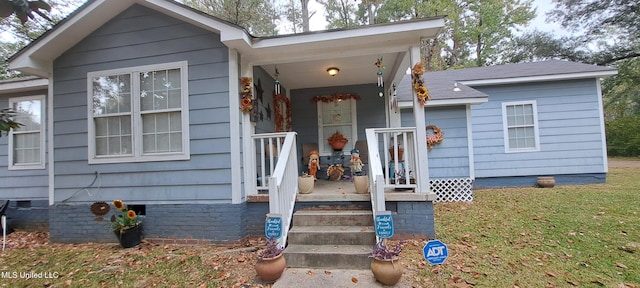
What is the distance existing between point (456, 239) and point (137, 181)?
4.58 meters

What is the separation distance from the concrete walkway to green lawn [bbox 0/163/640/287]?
33 centimetres

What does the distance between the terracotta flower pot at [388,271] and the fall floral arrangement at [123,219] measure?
337 cm

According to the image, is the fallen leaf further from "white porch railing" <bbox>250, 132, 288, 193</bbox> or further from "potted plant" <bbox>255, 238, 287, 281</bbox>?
"white porch railing" <bbox>250, 132, 288, 193</bbox>

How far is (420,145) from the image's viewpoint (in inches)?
142

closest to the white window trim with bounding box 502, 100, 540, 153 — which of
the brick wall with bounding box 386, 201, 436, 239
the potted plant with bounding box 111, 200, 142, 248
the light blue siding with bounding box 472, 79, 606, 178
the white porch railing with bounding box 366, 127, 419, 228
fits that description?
the light blue siding with bounding box 472, 79, 606, 178

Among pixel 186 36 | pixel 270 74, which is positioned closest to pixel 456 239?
pixel 270 74

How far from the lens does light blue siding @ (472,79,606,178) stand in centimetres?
696

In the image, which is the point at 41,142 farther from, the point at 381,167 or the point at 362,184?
the point at 381,167

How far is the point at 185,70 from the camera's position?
12.5 feet

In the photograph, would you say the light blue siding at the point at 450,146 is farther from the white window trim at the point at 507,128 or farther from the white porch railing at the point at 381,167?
the white porch railing at the point at 381,167

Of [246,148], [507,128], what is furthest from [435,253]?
[507,128]

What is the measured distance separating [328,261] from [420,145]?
6.39 feet

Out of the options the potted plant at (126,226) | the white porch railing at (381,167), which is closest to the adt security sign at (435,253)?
the white porch railing at (381,167)

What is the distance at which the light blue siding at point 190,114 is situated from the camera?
12.3 ft
